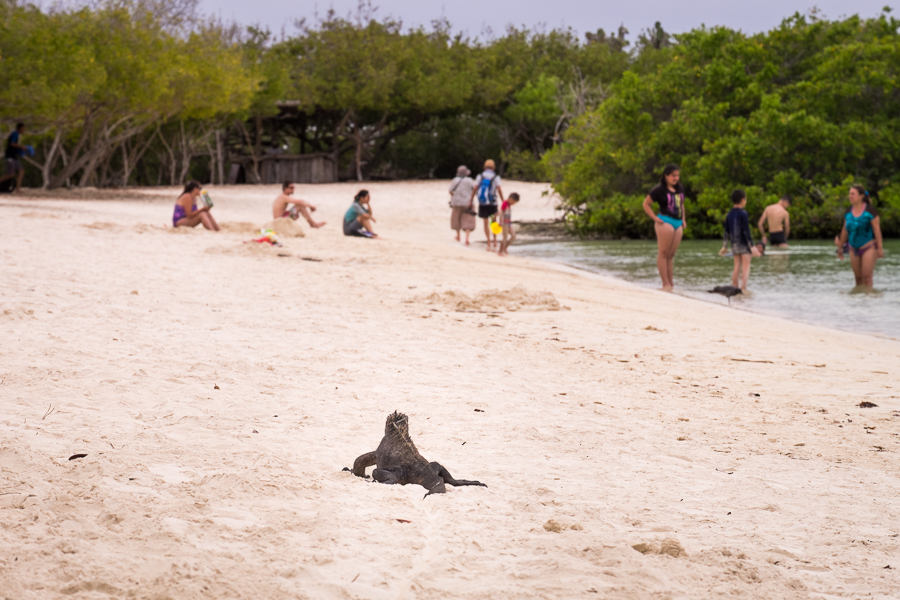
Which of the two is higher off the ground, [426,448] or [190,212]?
[190,212]

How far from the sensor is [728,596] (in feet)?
8.57

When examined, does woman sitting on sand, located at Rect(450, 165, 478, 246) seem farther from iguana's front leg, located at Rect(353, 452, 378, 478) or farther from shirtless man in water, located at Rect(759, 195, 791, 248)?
iguana's front leg, located at Rect(353, 452, 378, 478)

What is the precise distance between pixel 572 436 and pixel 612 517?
1098mm

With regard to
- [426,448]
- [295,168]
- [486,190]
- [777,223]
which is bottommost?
[426,448]

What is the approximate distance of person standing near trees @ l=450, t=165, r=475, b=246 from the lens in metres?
18.2

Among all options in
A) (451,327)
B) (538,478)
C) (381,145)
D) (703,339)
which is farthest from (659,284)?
(381,145)

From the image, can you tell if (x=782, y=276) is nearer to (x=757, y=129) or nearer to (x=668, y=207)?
(x=668, y=207)

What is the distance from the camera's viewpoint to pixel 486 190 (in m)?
16.7

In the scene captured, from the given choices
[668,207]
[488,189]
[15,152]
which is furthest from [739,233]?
[15,152]

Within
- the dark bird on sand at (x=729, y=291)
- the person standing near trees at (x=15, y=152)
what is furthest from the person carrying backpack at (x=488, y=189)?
the person standing near trees at (x=15, y=152)

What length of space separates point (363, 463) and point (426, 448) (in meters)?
0.51

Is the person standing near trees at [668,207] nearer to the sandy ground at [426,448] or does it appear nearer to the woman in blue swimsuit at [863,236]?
the woman in blue swimsuit at [863,236]

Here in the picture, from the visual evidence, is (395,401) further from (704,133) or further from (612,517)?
(704,133)

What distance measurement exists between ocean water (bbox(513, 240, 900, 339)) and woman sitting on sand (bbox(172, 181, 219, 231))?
7.21m
